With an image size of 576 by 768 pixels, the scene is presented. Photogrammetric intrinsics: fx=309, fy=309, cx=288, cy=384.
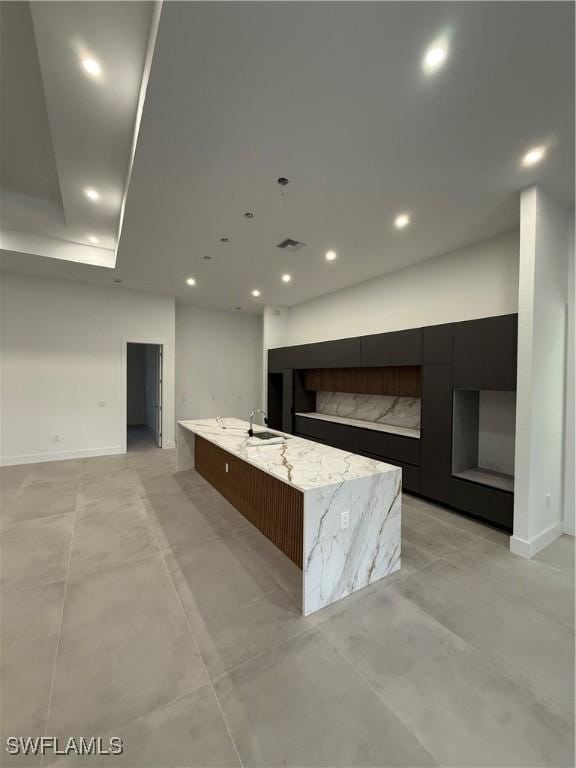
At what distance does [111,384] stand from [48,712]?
208 inches

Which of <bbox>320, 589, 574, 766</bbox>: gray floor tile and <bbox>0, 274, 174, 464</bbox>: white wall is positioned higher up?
<bbox>0, 274, 174, 464</bbox>: white wall

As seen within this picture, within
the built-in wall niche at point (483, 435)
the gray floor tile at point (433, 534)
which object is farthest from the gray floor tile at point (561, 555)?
the built-in wall niche at point (483, 435)

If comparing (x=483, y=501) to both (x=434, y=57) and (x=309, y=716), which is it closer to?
(x=309, y=716)

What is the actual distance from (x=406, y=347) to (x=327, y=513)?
2.77 meters

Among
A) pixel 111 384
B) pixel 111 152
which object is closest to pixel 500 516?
pixel 111 152

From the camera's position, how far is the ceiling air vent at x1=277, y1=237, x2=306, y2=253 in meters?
3.79

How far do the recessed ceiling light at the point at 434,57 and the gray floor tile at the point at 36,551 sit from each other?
4007 mm

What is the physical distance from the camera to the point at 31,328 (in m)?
5.22

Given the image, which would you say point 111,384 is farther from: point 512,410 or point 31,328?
point 512,410

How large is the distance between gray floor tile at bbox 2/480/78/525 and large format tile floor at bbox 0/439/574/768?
513 millimetres

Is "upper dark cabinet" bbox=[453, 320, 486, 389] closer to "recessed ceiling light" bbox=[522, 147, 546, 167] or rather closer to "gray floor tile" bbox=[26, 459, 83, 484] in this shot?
"recessed ceiling light" bbox=[522, 147, 546, 167]

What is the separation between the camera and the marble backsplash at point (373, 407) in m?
4.65

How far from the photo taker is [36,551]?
261 centimetres

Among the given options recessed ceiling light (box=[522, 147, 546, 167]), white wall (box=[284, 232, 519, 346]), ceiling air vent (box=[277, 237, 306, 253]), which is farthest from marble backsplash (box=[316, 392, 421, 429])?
recessed ceiling light (box=[522, 147, 546, 167])
